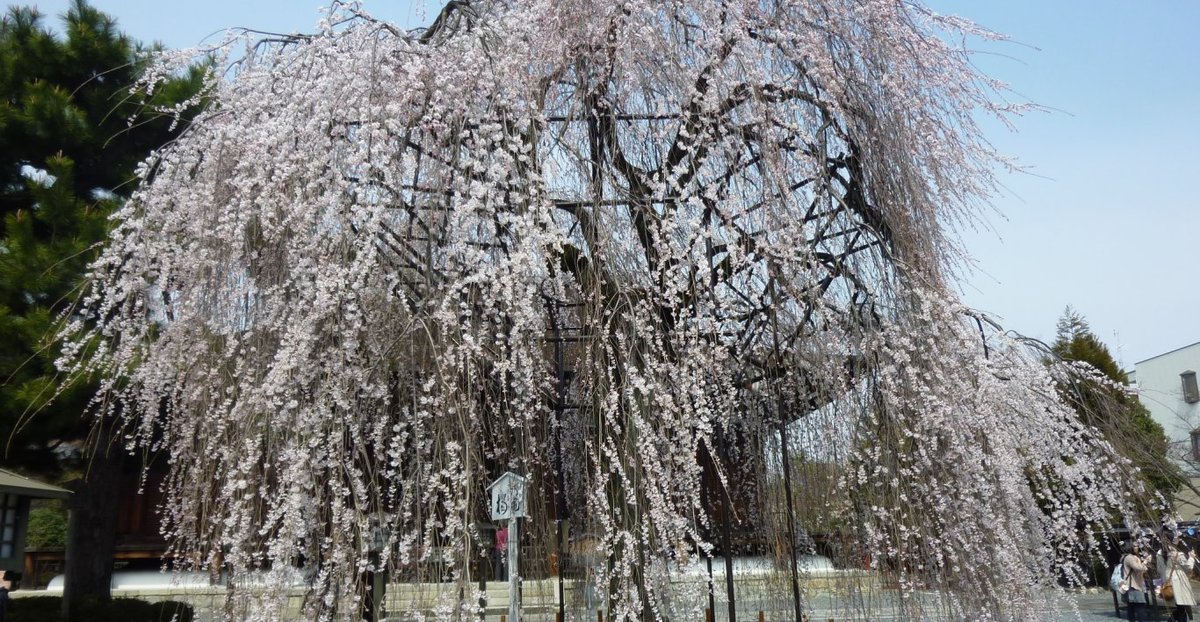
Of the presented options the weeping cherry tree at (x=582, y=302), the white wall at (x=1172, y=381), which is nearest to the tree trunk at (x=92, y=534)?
the weeping cherry tree at (x=582, y=302)

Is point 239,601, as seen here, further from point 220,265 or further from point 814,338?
point 814,338

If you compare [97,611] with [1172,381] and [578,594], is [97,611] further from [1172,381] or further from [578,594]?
[1172,381]

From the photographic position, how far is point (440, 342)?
3.75 metres

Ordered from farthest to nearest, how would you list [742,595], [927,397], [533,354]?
[742,595] < [927,397] < [533,354]

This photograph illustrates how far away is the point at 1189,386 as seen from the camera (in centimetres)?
2081

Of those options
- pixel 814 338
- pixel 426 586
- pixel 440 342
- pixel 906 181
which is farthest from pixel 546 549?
pixel 906 181

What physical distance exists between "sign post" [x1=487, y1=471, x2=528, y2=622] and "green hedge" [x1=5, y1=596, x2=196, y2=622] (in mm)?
5706

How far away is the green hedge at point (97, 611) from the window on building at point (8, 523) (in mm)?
822

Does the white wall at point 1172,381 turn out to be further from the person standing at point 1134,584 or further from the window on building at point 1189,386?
the person standing at point 1134,584

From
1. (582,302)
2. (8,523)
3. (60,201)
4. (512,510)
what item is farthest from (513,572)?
(8,523)

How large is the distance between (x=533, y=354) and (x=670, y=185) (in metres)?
1.17

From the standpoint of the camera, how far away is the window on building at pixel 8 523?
310 inches

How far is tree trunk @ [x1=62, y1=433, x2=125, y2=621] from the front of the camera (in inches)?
334

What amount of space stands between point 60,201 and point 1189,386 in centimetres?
2349
